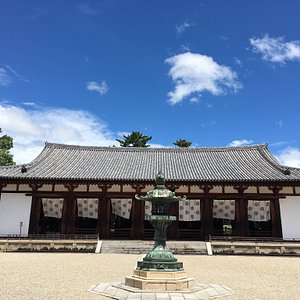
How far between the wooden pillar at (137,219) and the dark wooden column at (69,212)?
12.4 ft

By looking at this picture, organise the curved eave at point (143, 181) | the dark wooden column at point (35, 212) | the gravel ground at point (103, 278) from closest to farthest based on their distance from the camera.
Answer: the gravel ground at point (103, 278)
the curved eave at point (143, 181)
the dark wooden column at point (35, 212)

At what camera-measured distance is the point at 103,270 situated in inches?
444

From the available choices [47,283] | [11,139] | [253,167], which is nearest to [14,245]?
[47,283]

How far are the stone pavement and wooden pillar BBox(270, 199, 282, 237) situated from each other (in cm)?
1276

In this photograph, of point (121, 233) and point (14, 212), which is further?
point (121, 233)

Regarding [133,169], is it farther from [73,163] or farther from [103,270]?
[103,270]

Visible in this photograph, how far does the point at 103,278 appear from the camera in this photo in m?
9.62

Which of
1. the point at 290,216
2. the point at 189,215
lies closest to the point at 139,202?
the point at 189,215

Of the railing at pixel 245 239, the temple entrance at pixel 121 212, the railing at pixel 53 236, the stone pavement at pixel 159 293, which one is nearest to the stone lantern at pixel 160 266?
the stone pavement at pixel 159 293

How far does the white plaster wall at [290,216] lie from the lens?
773 inches

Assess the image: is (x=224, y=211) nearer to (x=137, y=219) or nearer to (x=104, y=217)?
(x=137, y=219)

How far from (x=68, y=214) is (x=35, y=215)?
203 centimetres

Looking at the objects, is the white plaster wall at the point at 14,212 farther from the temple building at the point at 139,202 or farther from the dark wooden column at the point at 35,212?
the dark wooden column at the point at 35,212

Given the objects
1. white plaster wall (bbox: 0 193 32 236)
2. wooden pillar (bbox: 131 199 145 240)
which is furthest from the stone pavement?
white plaster wall (bbox: 0 193 32 236)
